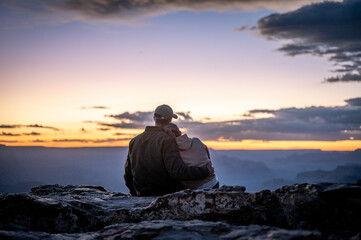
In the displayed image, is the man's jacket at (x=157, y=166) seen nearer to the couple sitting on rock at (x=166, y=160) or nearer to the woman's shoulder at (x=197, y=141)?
the couple sitting on rock at (x=166, y=160)

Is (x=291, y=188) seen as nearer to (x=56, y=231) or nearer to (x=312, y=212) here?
(x=312, y=212)

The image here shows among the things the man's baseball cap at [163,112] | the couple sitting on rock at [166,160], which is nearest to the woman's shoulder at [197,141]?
the couple sitting on rock at [166,160]

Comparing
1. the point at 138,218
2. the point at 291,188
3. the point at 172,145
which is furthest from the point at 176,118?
the point at 291,188

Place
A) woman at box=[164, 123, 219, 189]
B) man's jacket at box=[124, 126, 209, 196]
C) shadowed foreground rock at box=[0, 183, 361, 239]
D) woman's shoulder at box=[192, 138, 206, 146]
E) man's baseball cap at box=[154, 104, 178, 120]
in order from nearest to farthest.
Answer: shadowed foreground rock at box=[0, 183, 361, 239], man's jacket at box=[124, 126, 209, 196], woman at box=[164, 123, 219, 189], woman's shoulder at box=[192, 138, 206, 146], man's baseball cap at box=[154, 104, 178, 120]

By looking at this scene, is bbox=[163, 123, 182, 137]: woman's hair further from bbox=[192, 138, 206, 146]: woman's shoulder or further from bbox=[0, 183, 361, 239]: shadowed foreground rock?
bbox=[0, 183, 361, 239]: shadowed foreground rock

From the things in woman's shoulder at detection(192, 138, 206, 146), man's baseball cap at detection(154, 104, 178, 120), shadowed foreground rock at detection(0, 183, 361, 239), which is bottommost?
shadowed foreground rock at detection(0, 183, 361, 239)

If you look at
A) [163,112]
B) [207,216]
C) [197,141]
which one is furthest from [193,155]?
[207,216]

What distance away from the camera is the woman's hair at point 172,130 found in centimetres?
732

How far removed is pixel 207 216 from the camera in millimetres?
4234

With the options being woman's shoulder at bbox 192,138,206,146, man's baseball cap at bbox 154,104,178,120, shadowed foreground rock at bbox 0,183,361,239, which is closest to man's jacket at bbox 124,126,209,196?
man's baseball cap at bbox 154,104,178,120

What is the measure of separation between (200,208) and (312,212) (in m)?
1.45

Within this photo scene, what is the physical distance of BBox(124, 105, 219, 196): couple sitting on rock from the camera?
6.86 metres

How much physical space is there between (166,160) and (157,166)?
0.33 metres

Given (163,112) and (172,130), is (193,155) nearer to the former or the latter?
(172,130)
